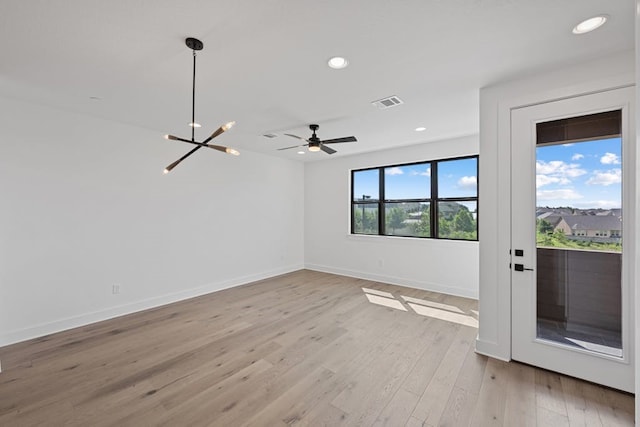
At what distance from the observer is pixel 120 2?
1618 mm

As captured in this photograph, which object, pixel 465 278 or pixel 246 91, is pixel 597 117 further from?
pixel 246 91

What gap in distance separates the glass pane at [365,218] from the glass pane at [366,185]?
177 millimetres

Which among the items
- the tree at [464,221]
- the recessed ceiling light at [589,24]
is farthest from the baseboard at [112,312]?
the recessed ceiling light at [589,24]

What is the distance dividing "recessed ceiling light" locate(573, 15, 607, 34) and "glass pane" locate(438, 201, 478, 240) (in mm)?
2996

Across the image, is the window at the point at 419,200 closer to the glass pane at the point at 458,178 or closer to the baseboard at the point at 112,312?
the glass pane at the point at 458,178

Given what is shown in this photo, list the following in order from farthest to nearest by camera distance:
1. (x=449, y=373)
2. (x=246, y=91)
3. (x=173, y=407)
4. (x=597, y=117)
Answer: (x=246, y=91), (x=449, y=373), (x=597, y=117), (x=173, y=407)

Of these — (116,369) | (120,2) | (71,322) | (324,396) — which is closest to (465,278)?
(324,396)

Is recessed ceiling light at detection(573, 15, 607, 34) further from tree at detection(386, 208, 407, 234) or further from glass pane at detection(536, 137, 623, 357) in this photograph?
tree at detection(386, 208, 407, 234)

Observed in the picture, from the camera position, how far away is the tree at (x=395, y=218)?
214 inches

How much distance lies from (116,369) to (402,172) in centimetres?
520

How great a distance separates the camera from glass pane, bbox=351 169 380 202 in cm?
582

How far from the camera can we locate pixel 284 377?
2361 mm

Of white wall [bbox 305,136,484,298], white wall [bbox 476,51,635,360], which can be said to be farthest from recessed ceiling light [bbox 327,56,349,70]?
white wall [bbox 305,136,484,298]

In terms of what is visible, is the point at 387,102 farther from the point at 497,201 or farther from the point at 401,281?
the point at 401,281
